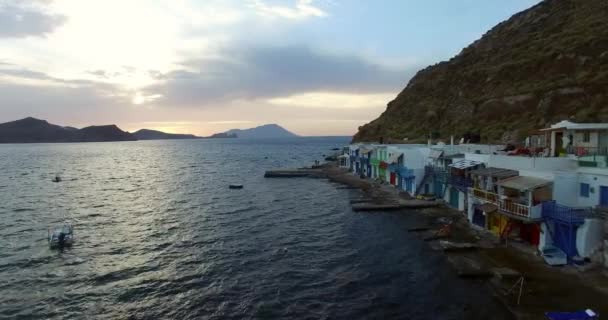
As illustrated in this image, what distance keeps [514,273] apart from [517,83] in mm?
86168

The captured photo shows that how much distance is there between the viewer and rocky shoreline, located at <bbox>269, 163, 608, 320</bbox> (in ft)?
72.3

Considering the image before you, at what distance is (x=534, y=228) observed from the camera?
1190 inches

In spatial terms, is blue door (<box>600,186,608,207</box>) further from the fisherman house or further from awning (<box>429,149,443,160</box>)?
awning (<box>429,149,443,160</box>)

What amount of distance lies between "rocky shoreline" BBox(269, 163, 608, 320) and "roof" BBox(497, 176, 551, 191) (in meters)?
4.76

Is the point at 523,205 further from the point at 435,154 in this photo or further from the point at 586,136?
the point at 435,154

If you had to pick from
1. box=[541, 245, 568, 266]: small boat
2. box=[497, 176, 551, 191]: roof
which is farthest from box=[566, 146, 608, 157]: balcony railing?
box=[541, 245, 568, 266]: small boat

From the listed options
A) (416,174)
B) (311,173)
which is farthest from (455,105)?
(416,174)

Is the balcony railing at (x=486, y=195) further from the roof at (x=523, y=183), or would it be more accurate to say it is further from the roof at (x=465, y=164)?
the roof at (x=465, y=164)

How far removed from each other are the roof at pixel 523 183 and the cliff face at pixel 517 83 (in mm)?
46323

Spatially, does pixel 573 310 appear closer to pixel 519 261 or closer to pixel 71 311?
pixel 519 261

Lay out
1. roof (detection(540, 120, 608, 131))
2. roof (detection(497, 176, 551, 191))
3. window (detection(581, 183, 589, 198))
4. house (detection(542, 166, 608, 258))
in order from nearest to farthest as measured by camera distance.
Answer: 1. house (detection(542, 166, 608, 258))
2. window (detection(581, 183, 589, 198))
3. roof (detection(497, 176, 551, 191))
4. roof (detection(540, 120, 608, 131))

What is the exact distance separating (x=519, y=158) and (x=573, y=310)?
47.3 ft

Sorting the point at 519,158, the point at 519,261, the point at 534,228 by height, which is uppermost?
the point at 519,158

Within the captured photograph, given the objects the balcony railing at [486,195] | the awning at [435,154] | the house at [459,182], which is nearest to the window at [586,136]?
the house at [459,182]
